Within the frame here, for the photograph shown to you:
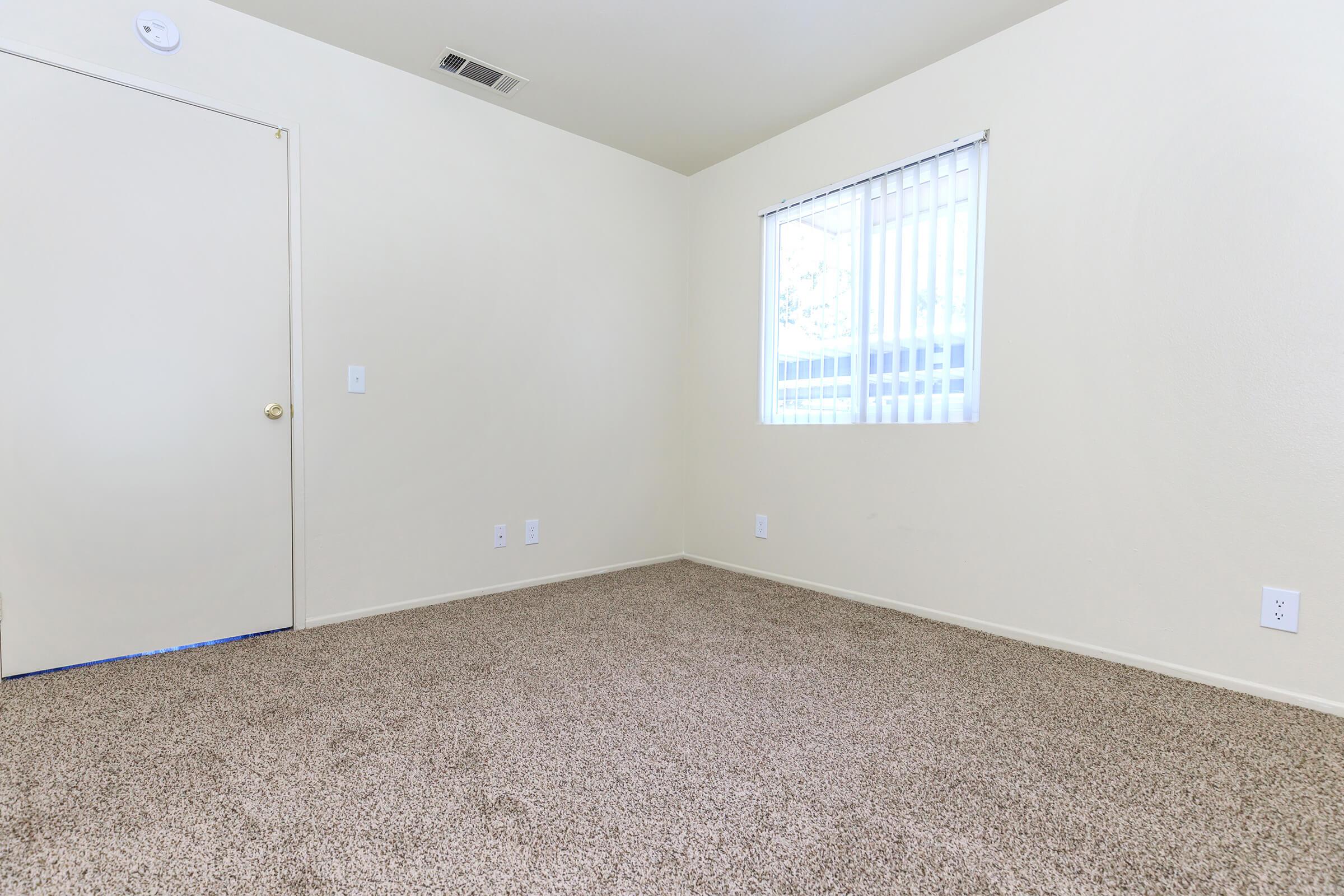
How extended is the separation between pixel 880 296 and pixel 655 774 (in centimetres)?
224

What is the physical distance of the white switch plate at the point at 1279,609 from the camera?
176 centimetres

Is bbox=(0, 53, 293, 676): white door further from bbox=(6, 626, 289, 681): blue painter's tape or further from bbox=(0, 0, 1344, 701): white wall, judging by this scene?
bbox=(0, 0, 1344, 701): white wall

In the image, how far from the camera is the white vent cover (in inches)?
99.3

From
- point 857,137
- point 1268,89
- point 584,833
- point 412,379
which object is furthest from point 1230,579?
point 412,379

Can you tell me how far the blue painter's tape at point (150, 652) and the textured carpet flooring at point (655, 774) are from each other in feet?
0.17

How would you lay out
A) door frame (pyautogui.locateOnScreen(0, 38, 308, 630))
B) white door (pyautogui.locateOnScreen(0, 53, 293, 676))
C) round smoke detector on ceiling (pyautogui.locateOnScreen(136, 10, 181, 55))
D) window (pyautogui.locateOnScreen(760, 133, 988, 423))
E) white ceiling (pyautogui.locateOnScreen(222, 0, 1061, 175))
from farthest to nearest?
window (pyautogui.locateOnScreen(760, 133, 988, 423)) < door frame (pyautogui.locateOnScreen(0, 38, 308, 630)) < white ceiling (pyautogui.locateOnScreen(222, 0, 1061, 175)) < round smoke detector on ceiling (pyautogui.locateOnScreen(136, 10, 181, 55)) < white door (pyautogui.locateOnScreen(0, 53, 293, 676))

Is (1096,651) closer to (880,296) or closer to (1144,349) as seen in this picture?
(1144,349)

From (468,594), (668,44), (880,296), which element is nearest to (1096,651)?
(880,296)

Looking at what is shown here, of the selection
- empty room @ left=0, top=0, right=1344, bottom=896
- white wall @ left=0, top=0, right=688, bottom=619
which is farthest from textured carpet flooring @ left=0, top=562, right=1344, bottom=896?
white wall @ left=0, top=0, right=688, bottom=619

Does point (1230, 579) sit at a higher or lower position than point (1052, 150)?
lower

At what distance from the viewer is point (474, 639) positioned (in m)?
2.31

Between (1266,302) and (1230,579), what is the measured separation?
34.1 inches

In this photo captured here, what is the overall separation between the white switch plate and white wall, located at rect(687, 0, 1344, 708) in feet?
0.10

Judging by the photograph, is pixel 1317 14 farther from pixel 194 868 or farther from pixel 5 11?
pixel 5 11
